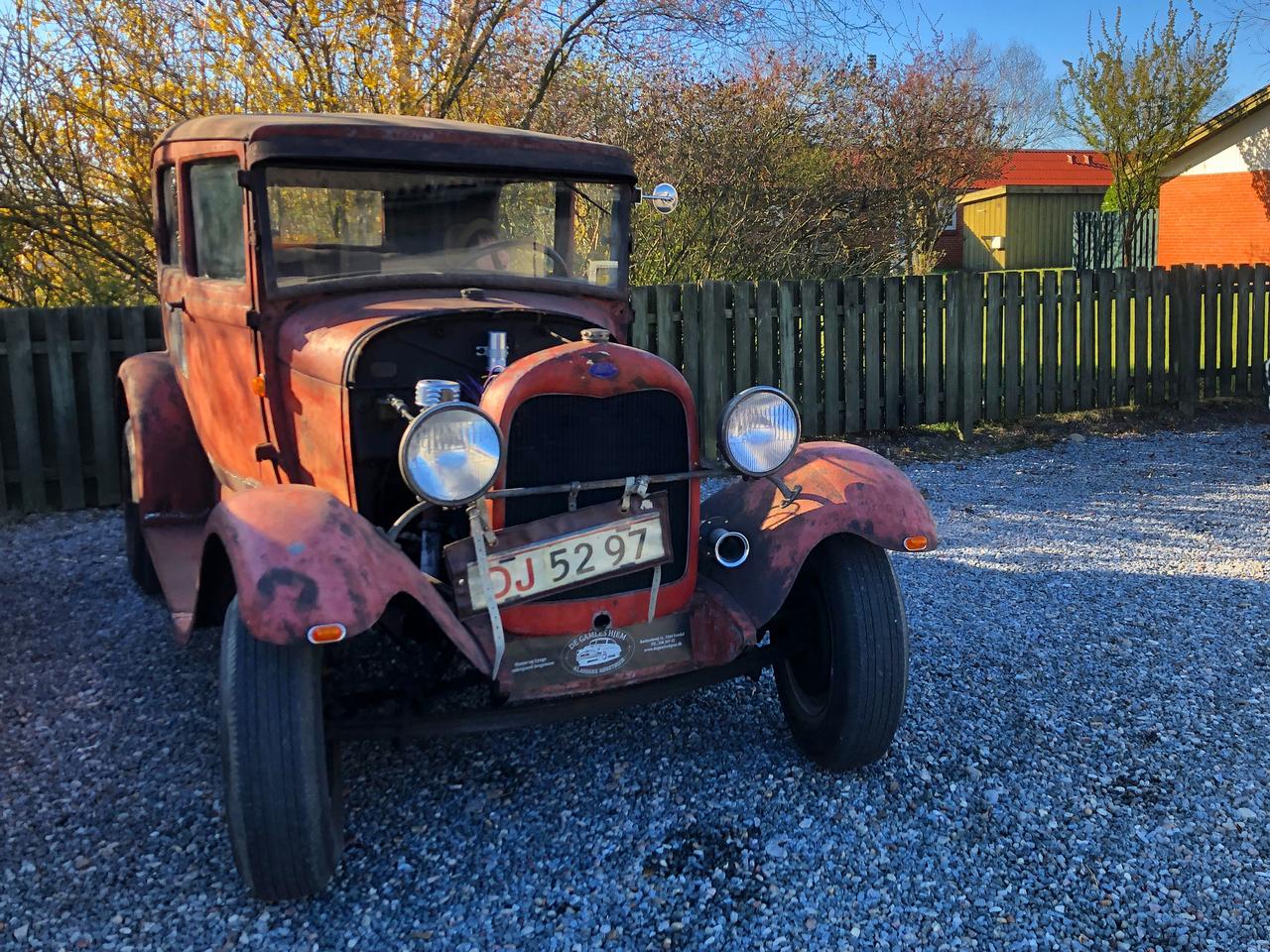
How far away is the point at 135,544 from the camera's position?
5238 millimetres

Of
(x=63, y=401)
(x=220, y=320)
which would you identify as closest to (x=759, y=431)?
(x=220, y=320)

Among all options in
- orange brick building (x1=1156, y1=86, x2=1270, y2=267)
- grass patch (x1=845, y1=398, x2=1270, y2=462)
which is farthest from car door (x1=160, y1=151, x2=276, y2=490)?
orange brick building (x1=1156, y1=86, x2=1270, y2=267)

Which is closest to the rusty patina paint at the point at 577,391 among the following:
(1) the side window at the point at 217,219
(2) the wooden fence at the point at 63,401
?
(1) the side window at the point at 217,219

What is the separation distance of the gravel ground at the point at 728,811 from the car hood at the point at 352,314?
131 centimetres

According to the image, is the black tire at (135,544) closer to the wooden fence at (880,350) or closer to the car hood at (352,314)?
the wooden fence at (880,350)

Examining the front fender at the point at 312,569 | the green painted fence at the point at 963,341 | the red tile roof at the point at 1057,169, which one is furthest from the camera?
the red tile roof at the point at 1057,169

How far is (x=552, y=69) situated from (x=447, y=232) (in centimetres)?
558

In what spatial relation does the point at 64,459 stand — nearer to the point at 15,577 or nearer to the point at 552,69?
the point at 15,577

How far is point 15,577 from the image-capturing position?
5551 mm

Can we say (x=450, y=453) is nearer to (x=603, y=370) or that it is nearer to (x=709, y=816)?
(x=603, y=370)

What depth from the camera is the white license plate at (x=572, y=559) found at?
2.91 m

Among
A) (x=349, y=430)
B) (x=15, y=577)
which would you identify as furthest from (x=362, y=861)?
(x=15, y=577)

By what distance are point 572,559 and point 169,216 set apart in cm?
292

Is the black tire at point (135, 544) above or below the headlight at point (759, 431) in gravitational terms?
below
